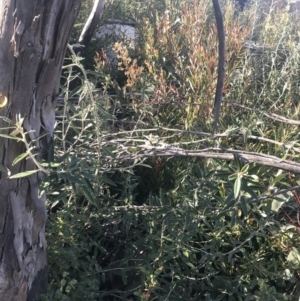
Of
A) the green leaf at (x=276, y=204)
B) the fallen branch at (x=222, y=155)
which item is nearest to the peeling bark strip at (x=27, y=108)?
the fallen branch at (x=222, y=155)

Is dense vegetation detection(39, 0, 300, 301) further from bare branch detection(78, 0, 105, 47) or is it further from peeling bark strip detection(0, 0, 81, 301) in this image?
bare branch detection(78, 0, 105, 47)

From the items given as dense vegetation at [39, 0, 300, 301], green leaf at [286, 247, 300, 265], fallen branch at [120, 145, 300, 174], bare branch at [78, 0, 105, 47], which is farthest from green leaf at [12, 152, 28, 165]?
bare branch at [78, 0, 105, 47]

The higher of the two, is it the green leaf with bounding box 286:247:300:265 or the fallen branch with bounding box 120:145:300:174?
Result: the fallen branch with bounding box 120:145:300:174

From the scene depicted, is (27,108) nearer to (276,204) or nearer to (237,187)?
(237,187)

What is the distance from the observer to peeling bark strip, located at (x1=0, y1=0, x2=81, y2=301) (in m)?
1.24

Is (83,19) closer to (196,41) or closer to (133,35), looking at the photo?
(133,35)

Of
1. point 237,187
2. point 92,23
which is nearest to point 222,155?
point 237,187

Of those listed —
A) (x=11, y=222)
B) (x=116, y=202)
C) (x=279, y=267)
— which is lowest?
(x=279, y=267)

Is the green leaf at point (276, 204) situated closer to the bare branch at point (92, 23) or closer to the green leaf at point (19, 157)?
the green leaf at point (19, 157)

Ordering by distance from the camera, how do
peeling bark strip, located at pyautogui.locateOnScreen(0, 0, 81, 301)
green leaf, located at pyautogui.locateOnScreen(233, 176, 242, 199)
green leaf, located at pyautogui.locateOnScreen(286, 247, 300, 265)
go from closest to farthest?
peeling bark strip, located at pyautogui.locateOnScreen(0, 0, 81, 301)
green leaf, located at pyautogui.locateOnScreen(233, 176, 242, 199)
green leaf, located at pyautogui.locateOnScreen(286, 247, 300, 265)

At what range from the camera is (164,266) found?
1.78 metres

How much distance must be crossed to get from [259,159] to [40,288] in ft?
2.97

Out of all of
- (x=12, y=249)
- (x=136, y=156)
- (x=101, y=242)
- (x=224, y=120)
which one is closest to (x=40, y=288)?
(x=12, y=249)

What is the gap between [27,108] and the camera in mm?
1343
